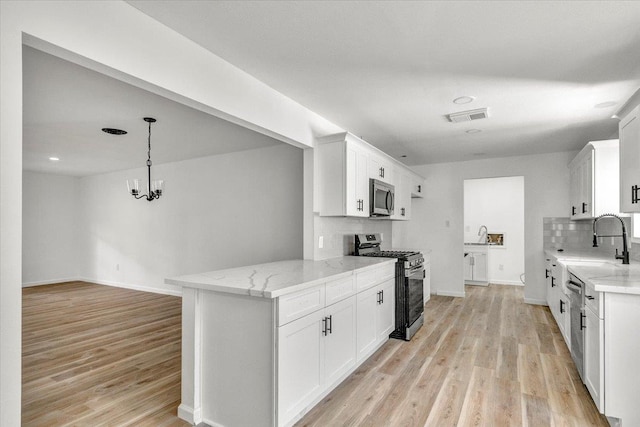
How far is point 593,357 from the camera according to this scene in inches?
96.3

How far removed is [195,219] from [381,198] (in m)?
3.18

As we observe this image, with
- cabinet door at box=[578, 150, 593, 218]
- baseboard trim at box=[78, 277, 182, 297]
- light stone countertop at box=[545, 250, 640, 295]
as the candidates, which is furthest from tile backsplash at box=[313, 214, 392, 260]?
baseboard trim at box=[78, 277, 182, 297]

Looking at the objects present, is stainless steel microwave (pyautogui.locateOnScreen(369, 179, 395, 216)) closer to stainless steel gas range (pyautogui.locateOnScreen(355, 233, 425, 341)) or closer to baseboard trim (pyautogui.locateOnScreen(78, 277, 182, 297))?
stainless steel gas range (pyautogui.locateOnScreen(355, 233, 425, 341))

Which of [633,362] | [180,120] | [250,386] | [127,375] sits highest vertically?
[180,120]

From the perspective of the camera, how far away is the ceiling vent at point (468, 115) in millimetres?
3575

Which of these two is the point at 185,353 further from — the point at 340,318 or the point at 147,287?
the point at 147,287

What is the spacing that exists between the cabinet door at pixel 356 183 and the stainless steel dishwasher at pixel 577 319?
2.00 m

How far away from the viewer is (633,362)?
2148 millimetres

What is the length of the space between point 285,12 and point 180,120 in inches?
90.9

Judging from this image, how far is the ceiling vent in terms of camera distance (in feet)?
11.7

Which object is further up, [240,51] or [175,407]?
[240,51]

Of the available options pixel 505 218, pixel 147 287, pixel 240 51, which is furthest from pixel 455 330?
pixel 147 287

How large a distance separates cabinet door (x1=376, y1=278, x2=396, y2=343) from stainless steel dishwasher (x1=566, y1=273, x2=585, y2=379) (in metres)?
1.62

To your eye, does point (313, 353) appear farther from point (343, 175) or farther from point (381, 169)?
point (381, 169)
